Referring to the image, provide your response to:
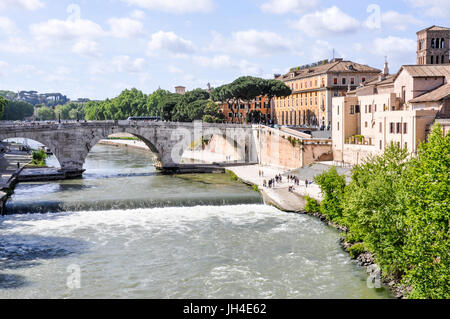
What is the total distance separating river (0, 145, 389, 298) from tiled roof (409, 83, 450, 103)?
57.6ft

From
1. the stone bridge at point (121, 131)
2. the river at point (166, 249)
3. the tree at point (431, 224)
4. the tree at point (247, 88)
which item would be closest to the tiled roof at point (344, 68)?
the tree at point (247, 88)

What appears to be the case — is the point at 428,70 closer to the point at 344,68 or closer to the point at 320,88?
the point at 344,68

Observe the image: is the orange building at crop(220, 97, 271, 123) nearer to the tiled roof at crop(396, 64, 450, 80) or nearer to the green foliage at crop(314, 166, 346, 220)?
the tiled roof at crop(396, 64, 450, 80)

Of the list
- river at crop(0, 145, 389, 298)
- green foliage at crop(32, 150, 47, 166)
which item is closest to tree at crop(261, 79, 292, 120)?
green foliage at crop(32, 150, 47, 166)

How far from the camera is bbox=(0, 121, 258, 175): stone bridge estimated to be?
202 ft

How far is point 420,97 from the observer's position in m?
48.8

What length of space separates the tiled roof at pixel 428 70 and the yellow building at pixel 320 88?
2787cm

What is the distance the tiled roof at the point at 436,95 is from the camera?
4572 centimetres

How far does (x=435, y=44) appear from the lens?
73.9 meters

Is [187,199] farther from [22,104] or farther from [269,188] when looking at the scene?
[22,104]

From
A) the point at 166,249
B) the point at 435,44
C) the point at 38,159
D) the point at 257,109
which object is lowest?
the point at 166,249

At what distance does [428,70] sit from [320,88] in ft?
123

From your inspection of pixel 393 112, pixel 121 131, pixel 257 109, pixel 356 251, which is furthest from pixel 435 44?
pixel 356 251
